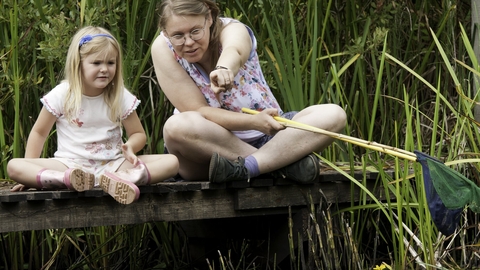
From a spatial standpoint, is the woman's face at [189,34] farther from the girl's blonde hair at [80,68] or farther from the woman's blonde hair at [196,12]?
the girl's blonde hair at [80,68]

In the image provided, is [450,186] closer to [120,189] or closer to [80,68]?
[120,189]

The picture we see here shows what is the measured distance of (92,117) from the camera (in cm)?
276

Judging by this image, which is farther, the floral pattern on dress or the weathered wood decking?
the floral pattern on dress

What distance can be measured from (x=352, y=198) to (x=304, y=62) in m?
0.71

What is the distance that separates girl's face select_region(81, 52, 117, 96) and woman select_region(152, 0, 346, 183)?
0.17 meters

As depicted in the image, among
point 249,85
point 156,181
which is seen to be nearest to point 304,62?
point 249,85

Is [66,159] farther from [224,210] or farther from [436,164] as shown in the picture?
[436,164]

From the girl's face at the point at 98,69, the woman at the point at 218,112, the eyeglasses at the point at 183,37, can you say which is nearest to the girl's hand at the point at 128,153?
the woman at the point at 218,112

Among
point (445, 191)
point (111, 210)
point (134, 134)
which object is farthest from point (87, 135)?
point (445, 191)

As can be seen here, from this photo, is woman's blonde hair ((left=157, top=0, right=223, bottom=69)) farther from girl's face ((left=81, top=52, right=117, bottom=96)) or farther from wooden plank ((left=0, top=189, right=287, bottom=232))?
wooden plank ((left=0, top=189, right=287, bottom=232))

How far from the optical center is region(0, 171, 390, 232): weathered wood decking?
2385 millimetres

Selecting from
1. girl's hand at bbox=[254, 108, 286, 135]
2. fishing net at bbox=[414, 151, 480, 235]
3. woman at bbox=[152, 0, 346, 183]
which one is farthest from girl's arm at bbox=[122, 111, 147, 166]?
fishing net at bbox=[414, 151, 480, 235]

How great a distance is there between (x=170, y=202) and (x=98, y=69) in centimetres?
53

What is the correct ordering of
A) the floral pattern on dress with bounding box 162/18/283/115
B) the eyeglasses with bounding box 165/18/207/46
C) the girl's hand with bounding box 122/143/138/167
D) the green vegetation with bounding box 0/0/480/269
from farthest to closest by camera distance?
the green vegetation with bounding box 0/0/480/269
the floral pattern on dress with bounding box 162/18/283/115
the eyeglasses with bounding box 165/18/207/46
the girl's hand with bounding box 122/143/138/167
